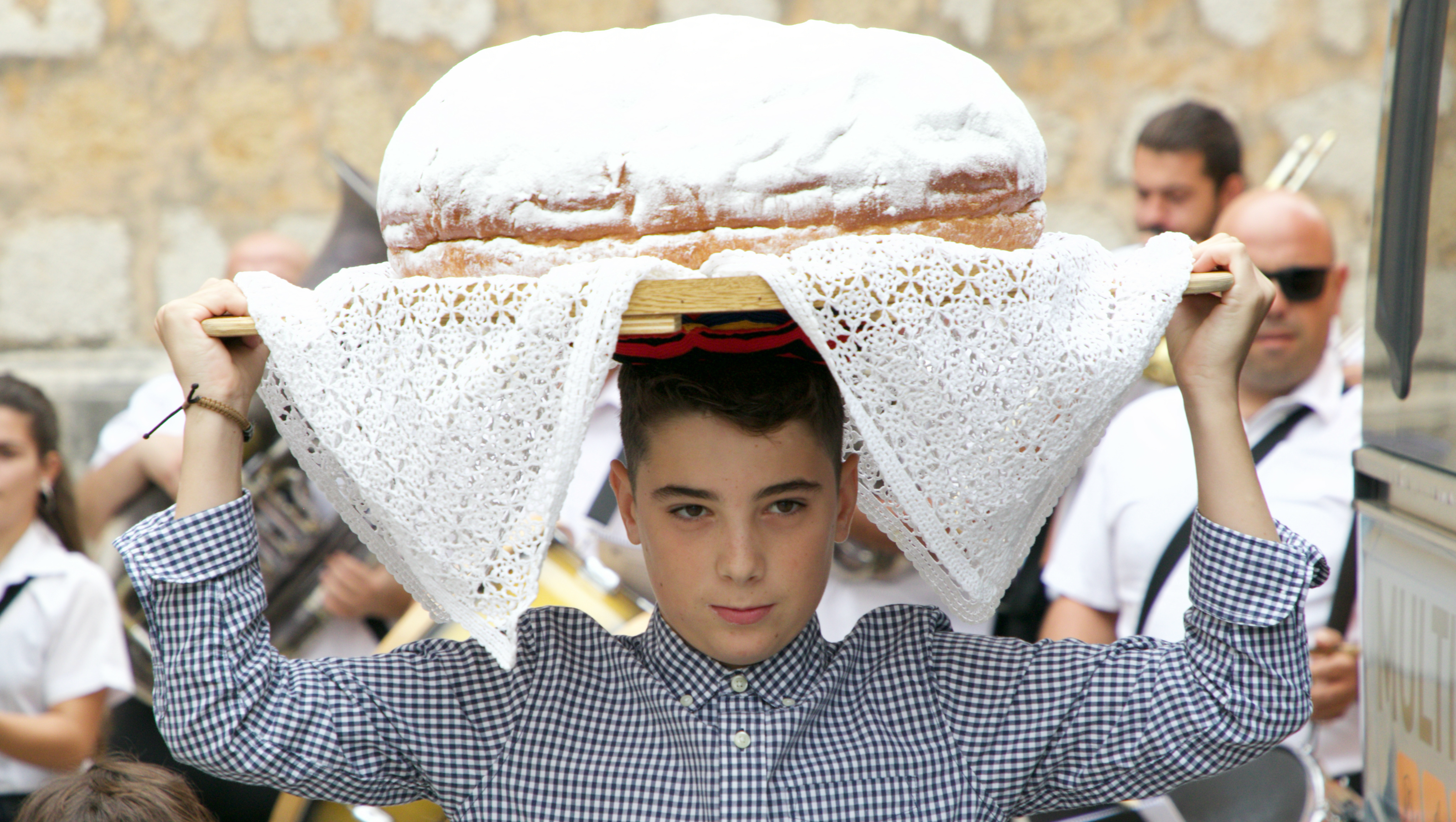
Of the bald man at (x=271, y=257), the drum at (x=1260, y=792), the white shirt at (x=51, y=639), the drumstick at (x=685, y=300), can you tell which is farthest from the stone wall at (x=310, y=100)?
the drumstick at (x=685, y=300)

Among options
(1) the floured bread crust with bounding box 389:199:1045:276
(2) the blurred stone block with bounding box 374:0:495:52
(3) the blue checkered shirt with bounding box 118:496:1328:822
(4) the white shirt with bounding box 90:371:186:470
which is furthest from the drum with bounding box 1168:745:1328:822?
(2) the blurred stone block with bounding box 374:0:495:52

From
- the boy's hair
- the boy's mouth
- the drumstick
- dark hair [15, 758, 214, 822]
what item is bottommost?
dark hair [15, 758, 214, 822]

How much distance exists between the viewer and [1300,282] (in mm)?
2916

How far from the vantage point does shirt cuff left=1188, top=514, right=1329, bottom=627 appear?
1317 mm

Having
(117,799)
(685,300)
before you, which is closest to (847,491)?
(685,300)

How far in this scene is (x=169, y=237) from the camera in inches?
171

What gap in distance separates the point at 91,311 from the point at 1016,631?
130 inches

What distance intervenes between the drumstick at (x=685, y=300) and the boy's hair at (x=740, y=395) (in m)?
0.34

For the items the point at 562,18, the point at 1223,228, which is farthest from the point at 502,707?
the point at 562,18

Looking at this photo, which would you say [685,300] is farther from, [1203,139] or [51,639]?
[1203,139]

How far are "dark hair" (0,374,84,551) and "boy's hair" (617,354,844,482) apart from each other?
2106 millimetres

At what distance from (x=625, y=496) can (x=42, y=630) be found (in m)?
1.87

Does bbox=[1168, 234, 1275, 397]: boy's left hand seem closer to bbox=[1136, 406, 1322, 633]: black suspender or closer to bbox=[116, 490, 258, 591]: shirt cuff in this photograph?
bbox=[116, 490, 258, 591]: shirt cuff

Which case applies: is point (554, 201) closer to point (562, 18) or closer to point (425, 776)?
point (425, 776)
